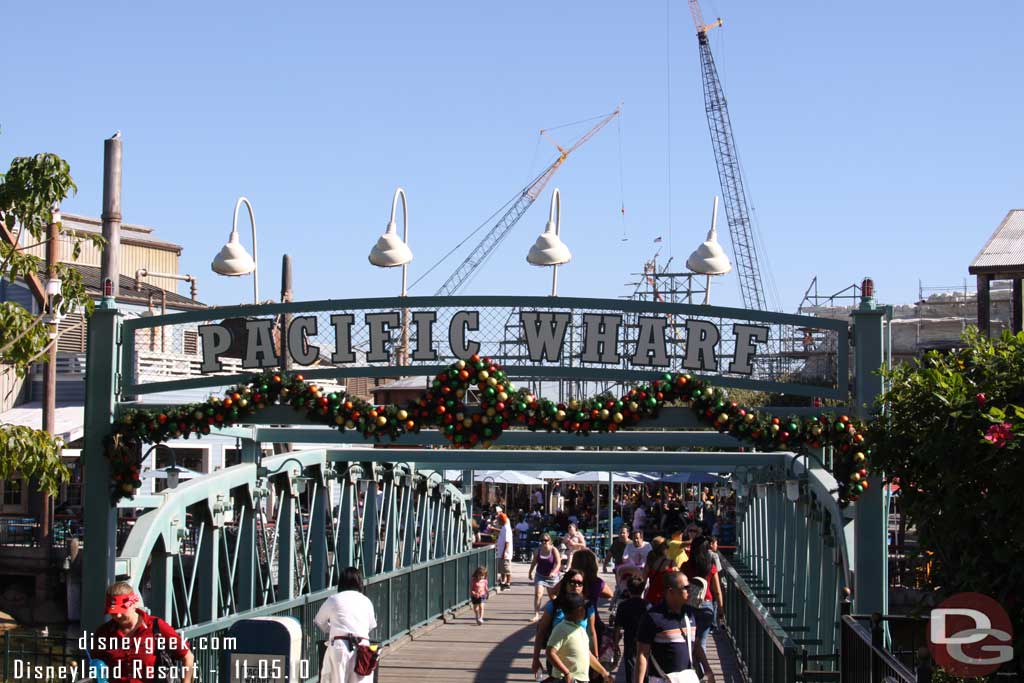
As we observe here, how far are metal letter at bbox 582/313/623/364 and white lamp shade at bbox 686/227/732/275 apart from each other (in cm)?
160

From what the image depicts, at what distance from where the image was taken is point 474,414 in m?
12.1

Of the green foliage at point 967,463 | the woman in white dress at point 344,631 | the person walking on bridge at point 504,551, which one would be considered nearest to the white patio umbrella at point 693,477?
the person walking on bridge at point 504,551

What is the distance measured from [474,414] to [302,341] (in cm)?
192

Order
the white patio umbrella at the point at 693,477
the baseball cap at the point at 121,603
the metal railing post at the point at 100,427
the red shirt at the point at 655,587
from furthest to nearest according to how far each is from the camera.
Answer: the white patio umbrella at the point at 693,477, the metal railing post at the point at 100,427, the red shirt at the point at 655,587, the baseball cap at the point at 121,603

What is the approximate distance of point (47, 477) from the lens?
11.7 metres

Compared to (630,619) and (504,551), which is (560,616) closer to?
(630,619)

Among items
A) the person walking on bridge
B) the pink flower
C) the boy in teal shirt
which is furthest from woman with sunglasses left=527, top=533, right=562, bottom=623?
the pink flower

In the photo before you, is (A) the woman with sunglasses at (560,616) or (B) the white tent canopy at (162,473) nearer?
(A) the woman with sunglasses at (560,616)

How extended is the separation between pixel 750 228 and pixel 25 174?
101038 mm

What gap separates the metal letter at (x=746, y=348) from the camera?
1236 centimetres

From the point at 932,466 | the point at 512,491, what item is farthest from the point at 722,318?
the point at 512,491

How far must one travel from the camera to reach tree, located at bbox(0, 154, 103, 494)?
38.0 ft

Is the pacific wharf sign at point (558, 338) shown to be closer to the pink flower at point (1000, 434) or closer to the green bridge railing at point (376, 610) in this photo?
the green bridge railing at point (376, 610)

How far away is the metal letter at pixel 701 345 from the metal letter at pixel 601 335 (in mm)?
663
